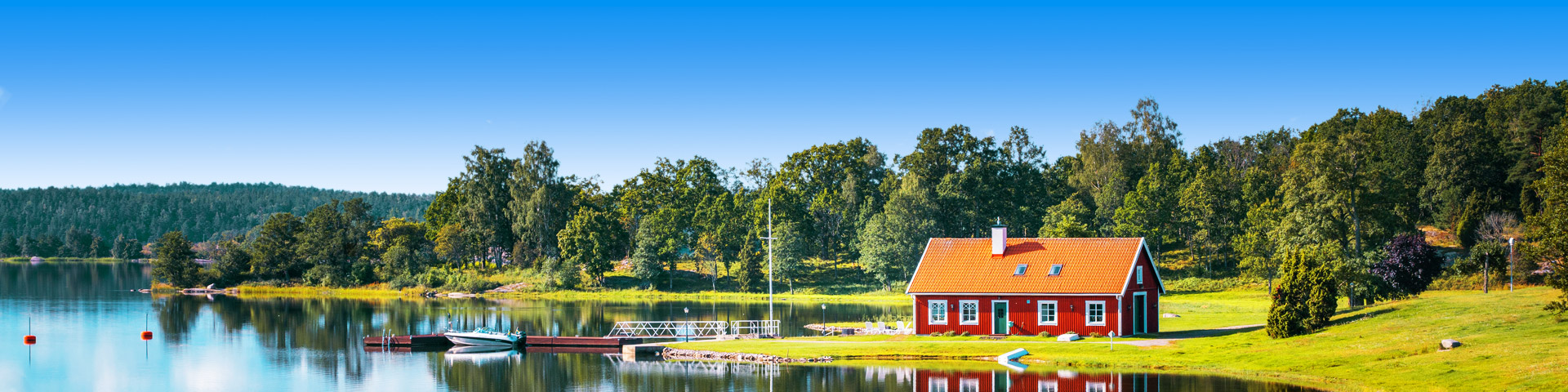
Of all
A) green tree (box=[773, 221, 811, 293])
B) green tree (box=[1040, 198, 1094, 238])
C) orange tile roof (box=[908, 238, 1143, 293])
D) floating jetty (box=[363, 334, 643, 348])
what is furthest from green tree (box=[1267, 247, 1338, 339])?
green tree (box=[773, 221, 811, 293])

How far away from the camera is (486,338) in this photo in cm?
5297

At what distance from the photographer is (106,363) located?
48406mm

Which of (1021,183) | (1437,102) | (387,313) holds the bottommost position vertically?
(387,313)

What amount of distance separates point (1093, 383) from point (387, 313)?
187 ft

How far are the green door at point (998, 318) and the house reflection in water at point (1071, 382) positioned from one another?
9395 mm

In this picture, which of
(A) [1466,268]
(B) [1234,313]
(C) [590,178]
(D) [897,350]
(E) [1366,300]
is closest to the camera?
(D) [897,350]

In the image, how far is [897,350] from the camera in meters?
43.2

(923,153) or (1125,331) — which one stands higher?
(923,153)

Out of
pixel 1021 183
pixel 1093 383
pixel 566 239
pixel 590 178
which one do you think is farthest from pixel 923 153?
pixel 1093 383

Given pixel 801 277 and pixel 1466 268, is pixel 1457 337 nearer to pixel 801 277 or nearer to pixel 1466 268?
pixel 1466 268

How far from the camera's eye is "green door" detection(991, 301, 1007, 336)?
156 feet

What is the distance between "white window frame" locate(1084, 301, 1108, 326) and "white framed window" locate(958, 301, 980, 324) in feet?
14.3

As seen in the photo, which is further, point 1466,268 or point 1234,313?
point 1466,268

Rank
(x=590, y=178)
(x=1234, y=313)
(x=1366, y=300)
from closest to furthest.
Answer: (x=1366, y=300), (x=1234, y=313), (x=590, y=178)
